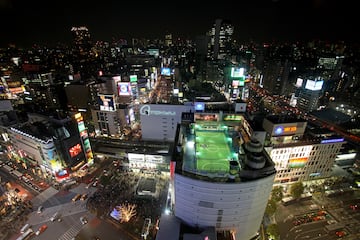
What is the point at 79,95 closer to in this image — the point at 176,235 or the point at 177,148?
the point at 177,148

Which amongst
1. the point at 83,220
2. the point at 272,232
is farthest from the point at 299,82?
the point at 83,220

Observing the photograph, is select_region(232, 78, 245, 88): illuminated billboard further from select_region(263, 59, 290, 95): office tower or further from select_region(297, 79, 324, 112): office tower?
select_region(263, 59, 290, 95): office tower

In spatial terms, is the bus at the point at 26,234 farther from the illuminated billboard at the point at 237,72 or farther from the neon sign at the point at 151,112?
the illuminated billboard at the point at 237,72

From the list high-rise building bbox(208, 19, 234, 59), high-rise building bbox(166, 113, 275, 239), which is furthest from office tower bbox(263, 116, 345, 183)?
high-rise building bbox(208, 19, 234, 59)

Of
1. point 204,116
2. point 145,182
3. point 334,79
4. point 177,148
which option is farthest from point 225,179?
point 334,79

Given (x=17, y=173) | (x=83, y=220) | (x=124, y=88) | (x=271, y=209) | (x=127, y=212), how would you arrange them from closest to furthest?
(x=83, y=220), (x=127, y=212), (x=271, y=209), (x=17, y=173), (x=124, y=88)

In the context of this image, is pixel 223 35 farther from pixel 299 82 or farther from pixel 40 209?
pixel 40 209
